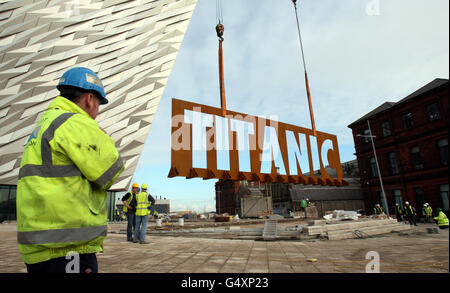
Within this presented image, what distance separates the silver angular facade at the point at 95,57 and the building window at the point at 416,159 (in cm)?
3319

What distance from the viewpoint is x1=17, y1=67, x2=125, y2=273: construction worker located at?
1.36m

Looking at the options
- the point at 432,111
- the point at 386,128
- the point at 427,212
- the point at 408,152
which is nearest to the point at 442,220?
the point at 427,212

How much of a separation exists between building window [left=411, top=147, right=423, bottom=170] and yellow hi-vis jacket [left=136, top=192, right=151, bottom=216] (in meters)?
28.3

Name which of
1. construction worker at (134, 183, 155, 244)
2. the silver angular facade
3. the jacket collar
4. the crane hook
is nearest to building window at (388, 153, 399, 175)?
the crane hook

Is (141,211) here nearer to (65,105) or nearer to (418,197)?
(65,105)

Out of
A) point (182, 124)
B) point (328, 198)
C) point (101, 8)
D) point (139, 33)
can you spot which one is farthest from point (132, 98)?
point (328, 198)

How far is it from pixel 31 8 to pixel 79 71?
3751cm

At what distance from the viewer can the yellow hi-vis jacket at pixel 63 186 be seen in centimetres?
136

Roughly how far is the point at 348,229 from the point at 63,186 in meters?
12.2

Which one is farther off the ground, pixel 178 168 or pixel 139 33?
pixel 139 33

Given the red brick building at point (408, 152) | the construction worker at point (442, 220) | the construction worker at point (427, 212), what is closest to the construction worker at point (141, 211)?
the construction worker at point (442, 220)

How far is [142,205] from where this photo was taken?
27.7 ft
